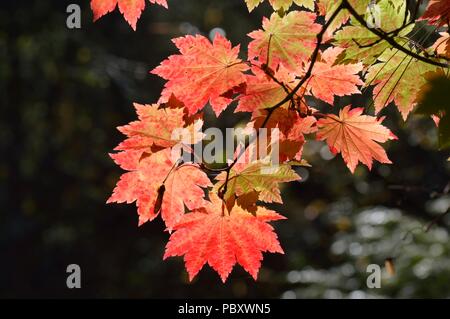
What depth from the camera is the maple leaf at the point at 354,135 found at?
1061mm

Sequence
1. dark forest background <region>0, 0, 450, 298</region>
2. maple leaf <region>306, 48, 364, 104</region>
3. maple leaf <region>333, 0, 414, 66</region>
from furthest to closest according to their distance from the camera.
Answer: dark forest background <region>0, 0, 450, 298</region> < maple leaf <region>306, 48, 364, 104</region> < maple leaf <region>333, 0, 414, 66</region>

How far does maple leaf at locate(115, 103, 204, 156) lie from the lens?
3.19 feet

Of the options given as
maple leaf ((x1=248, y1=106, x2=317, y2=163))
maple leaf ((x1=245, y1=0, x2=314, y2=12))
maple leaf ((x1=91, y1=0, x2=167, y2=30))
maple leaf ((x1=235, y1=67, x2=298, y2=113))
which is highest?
maple leaf ((x1=91, y1=0, x2=167, y2=30))

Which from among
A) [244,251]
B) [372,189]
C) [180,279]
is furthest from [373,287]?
[244,251]

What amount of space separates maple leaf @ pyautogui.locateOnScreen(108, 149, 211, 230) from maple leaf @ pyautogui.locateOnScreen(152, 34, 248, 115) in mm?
105

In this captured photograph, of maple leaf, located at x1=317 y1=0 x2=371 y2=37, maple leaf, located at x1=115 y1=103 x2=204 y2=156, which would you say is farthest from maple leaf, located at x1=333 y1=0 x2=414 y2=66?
maple leaf, located at x1=115 y1=103 x2=204 y2=156

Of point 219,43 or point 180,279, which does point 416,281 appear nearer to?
point 180,279

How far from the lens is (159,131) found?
3.19 feet

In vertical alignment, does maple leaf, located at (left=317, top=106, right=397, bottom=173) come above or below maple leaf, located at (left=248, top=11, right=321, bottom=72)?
below

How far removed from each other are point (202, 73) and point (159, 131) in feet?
0.44

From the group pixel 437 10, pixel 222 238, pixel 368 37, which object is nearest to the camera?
pixel 437 10

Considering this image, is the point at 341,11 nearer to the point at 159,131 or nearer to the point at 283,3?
the point at 283,3

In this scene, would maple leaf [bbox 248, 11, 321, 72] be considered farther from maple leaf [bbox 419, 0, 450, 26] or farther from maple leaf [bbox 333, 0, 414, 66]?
maple leaf [bbox 419, 0, 450, 26]

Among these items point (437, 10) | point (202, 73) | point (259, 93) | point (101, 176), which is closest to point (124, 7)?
point (202, 73)
